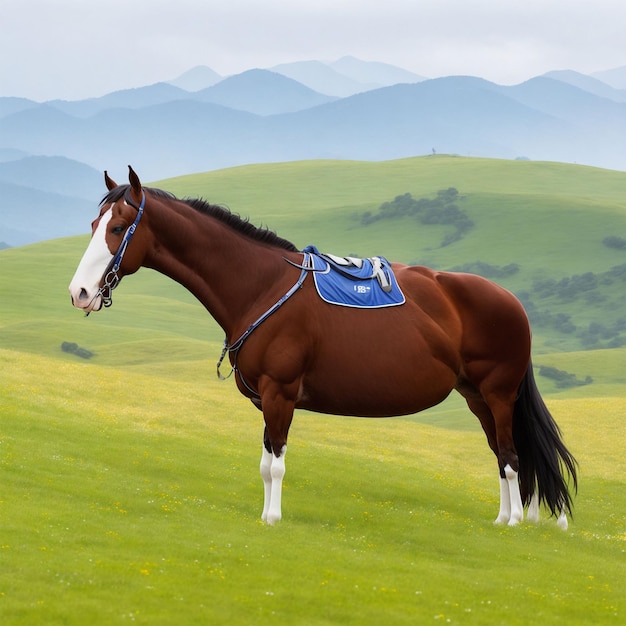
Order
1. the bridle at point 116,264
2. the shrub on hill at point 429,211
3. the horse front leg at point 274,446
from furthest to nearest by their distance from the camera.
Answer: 1. the shrub on hill at point 429,211
2. the horse front leg at point 274,446
3. the bridle at point 116,264

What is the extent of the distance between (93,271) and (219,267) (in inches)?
80.7

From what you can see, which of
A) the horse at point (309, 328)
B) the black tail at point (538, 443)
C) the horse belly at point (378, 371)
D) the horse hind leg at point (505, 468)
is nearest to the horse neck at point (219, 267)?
the horse at point (309, 328)

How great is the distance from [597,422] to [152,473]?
1348 inches

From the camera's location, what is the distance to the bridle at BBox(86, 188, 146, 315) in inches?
571

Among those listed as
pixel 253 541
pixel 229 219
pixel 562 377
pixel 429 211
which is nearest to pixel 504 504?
pixel 253 541

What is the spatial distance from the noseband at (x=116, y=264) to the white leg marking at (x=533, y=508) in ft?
27.5

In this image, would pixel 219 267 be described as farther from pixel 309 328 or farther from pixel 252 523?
pixel 252 523

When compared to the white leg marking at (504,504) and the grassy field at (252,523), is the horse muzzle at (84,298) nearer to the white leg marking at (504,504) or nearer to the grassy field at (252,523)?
the grassy field at (252,523)

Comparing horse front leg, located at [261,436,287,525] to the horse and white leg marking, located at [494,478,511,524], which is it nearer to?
the horse

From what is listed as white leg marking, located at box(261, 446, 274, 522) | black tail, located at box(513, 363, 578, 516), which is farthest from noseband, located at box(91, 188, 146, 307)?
black tail, located at box(513, 363, 578, 516)

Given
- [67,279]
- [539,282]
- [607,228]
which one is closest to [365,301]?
[67,279]

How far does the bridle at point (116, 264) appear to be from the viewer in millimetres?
14508

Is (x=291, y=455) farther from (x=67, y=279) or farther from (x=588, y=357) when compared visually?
(x=67, y=279)

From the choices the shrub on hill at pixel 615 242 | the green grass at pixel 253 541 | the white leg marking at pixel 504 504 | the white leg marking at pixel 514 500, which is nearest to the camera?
the green grass at pixel 253 541
